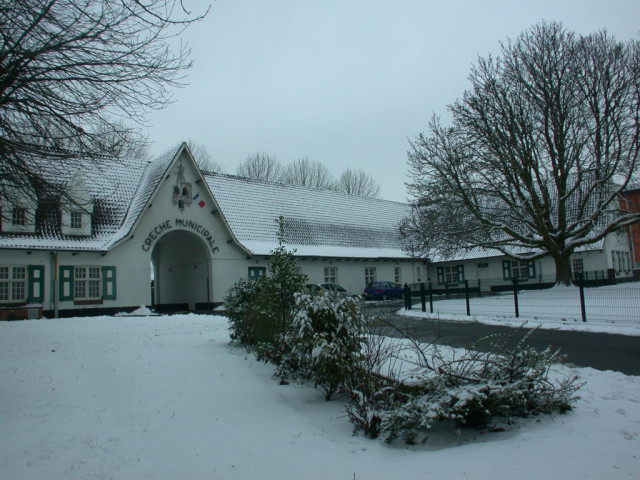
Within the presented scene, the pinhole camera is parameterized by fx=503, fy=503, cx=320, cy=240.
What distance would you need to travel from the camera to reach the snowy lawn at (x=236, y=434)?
16.2 feet

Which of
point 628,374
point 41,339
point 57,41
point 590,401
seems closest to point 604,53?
point 628,374

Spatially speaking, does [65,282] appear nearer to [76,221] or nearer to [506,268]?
[76,221]

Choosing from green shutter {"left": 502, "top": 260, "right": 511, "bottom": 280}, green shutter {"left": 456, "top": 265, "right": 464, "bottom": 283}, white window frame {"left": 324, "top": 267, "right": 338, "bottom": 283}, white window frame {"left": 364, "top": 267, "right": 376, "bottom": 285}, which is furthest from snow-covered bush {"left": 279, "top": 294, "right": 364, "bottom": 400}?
green shutter {"left": 456, "top": 265, "right": 464, "bottom": 283}

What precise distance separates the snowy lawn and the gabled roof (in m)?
14.4

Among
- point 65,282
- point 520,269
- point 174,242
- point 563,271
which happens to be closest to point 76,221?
point 65,282

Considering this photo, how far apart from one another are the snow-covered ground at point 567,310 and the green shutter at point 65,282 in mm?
16863

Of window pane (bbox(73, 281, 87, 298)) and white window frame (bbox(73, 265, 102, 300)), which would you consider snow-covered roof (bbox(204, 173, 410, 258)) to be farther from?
window pane (bbox(73, 281, 87, 298))

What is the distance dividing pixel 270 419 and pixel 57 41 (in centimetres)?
668

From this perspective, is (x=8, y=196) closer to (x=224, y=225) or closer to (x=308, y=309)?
(x=308, y=309)

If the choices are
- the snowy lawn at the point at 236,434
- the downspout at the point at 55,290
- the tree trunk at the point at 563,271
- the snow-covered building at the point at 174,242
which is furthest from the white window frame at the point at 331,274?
the snowy lawn at the point at 236,434

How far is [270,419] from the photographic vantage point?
6801 mm

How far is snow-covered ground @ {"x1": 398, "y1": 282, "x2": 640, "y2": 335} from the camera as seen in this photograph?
46.4 ft

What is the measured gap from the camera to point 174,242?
33.7 m

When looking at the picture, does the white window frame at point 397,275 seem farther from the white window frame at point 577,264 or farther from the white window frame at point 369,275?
the white window frame at point 577,264
